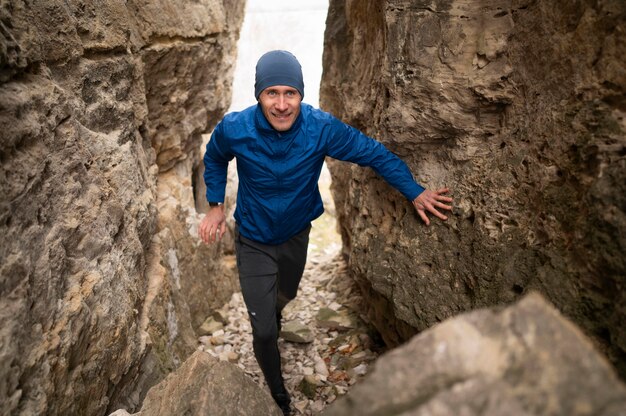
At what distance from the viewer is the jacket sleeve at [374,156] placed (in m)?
3.58

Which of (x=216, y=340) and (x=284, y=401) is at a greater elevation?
(x=284, y=401)

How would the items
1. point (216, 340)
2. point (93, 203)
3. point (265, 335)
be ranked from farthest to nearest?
point (216, 340) < point (265, 335) < point (93, 203)

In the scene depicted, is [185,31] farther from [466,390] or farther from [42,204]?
[466,390]

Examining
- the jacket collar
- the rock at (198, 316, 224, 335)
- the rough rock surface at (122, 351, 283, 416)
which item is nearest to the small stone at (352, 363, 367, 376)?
the rough rock surface at (122, 351, 283, 416)

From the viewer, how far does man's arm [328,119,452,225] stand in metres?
3.57

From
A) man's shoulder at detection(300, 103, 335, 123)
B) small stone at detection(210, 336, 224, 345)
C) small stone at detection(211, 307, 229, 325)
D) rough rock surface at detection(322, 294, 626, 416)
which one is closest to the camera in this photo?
rough rock surface at detection(322, 294, 626, 416)

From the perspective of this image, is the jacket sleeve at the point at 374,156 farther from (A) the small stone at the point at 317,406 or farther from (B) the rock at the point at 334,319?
(B) the rock at the point at 334,319

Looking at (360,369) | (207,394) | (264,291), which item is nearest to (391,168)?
(264,291)

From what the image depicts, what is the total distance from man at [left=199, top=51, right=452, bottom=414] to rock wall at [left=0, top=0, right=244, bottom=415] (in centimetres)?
85

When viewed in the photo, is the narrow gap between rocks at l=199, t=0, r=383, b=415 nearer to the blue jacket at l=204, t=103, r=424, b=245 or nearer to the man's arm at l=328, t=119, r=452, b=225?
the blue jacket at l=204, t=103, r=424, b=245

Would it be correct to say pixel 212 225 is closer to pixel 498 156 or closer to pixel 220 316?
pixel 220 316

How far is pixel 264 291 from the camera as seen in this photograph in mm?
3879

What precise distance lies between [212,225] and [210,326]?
1988 millimetres

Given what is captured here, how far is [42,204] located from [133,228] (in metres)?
1.13
